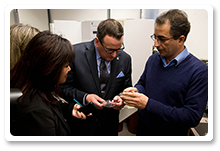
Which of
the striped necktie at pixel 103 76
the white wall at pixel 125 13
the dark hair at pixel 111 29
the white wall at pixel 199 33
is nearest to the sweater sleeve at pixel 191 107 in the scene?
the striped necktie at pixel 103 76

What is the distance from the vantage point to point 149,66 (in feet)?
4.42

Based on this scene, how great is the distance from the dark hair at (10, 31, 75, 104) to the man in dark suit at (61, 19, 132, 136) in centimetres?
61

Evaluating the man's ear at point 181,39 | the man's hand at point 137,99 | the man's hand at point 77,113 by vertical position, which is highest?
the man's ear at point 181,39

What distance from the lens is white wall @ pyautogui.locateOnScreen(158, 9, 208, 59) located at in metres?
2.44

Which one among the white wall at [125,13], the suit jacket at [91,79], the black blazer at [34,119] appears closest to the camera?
Result: the black blazer at [34,119]

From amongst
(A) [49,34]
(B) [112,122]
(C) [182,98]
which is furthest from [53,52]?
(B) [112,122]

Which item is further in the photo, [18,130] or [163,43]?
[163,43]

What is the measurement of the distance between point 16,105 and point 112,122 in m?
1.15

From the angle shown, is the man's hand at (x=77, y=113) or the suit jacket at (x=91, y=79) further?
the suit jacket at (x=91, y=79)

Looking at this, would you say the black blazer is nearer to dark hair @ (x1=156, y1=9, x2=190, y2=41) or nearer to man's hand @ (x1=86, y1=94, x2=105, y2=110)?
man's hand @ (x1=86, y1=94, x2=105, y2=110)

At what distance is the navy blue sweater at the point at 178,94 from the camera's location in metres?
0.97

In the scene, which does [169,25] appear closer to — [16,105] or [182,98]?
[182,98]

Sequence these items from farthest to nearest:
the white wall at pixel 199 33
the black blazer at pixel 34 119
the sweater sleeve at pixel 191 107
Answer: the white wall at pixel 199 33 < the sweater sleeve at pixel 191 107 < the black blazer at pixel 34 119

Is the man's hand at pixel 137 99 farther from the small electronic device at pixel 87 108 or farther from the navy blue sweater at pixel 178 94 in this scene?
the small electronic device at pixel 87 108
